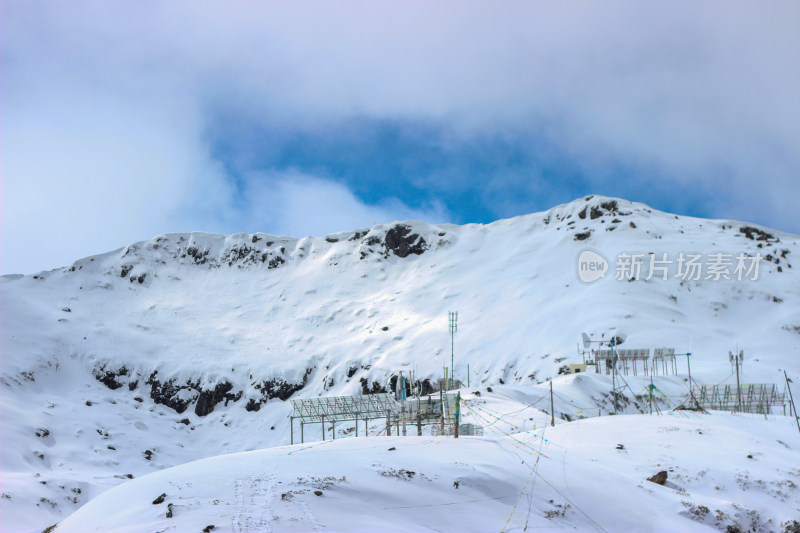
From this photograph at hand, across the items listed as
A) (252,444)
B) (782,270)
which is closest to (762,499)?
(252,444)

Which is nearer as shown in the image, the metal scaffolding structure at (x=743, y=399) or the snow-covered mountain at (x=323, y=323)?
the metal scaffolding structure at (x=743, y=399)

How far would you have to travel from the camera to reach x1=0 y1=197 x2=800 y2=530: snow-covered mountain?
86.8 meters

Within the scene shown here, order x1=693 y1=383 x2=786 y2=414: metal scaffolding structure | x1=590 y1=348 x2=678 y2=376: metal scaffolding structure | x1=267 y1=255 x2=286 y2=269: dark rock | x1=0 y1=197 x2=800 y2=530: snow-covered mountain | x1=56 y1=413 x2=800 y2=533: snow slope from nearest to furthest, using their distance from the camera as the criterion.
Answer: x1=56 y1=413 x2=800 y2=533: snow slope < x1=693 y1=383 x2=786 y2=414: metal scaffolding structure < x1=590 y1=348 x2=678 y2=376: metal scaffolding structure < x1=0 y1=197 x2=800 y2=530: snow-covered mountain < x1=267 y1=255 x2=286 y2=269: dark rock

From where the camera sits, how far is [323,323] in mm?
127812

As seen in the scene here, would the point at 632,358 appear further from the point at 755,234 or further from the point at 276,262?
the point at 276,262

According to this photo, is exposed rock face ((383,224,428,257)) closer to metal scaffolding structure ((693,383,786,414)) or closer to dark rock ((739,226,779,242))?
dark rock ((739,226,779,242))

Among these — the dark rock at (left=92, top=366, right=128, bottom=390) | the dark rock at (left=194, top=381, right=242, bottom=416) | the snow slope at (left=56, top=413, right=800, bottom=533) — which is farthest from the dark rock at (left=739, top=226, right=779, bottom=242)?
the dark rock at (left=92, top=366, right=128, bottom=390)

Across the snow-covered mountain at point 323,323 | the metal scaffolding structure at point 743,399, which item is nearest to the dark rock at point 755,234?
the snow-covered mountain at point 323,323

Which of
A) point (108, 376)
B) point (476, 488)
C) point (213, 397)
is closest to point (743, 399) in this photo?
point (476, 488)

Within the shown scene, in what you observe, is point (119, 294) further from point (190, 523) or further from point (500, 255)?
point (190, 523)

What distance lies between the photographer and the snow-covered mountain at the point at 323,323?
285 feet

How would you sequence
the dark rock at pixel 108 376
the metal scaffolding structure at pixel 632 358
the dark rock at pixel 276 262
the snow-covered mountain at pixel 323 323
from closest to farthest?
the metal scaffolding structure at pixel 632 358
the snow-covered mountain at pixel 323 323
the dark rock at pixel 108 376
the dark rock at pixel 276 262

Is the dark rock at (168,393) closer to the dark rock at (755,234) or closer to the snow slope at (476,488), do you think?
the snow slope at (476,488)

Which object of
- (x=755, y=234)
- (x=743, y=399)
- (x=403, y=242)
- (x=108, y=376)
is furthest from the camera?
(x=403, y=242)
